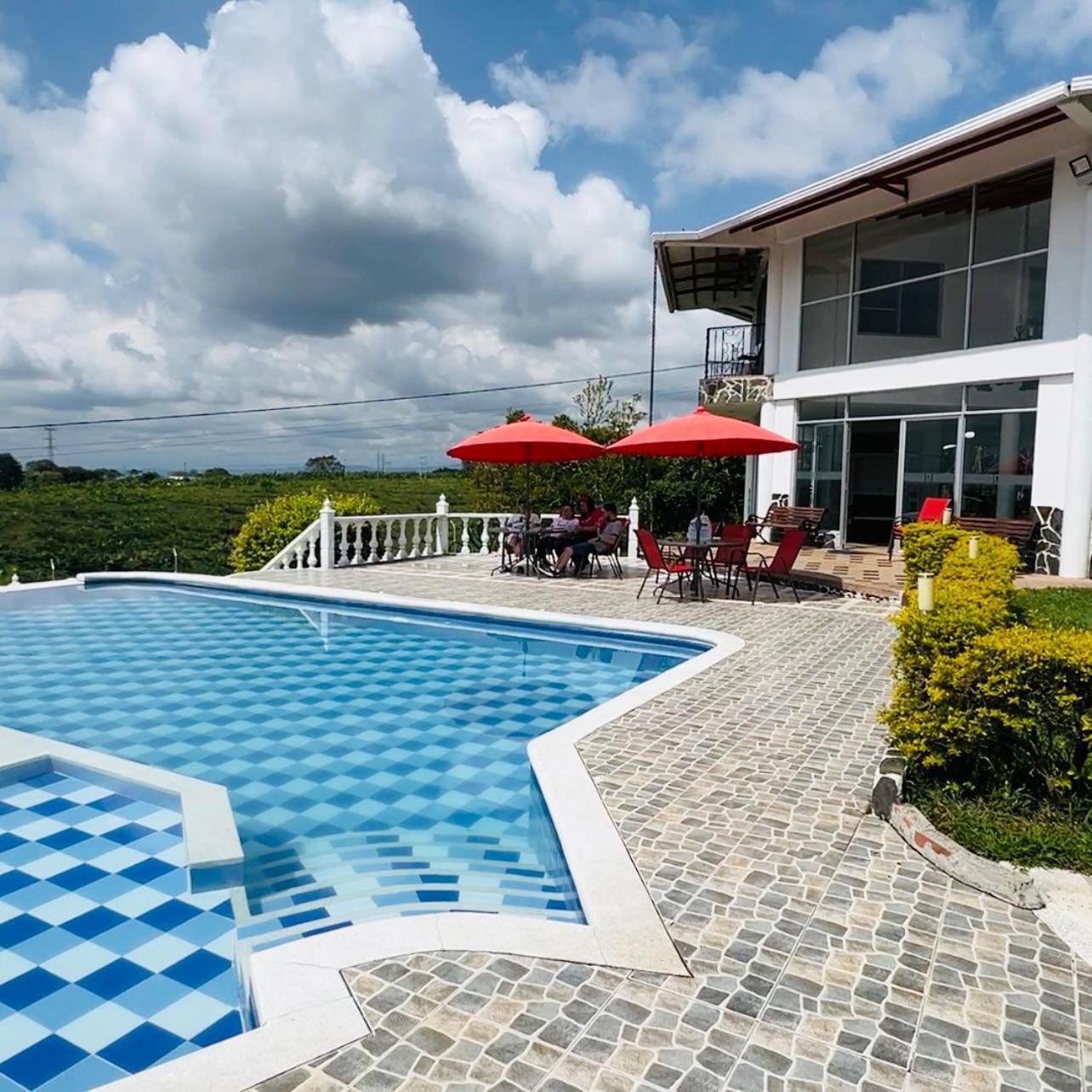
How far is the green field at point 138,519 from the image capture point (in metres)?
28.0

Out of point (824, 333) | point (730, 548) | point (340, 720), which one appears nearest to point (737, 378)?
point (824, 333)

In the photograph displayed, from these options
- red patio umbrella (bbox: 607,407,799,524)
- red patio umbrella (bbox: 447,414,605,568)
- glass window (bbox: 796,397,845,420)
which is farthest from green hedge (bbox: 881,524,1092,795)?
glass window (bbox: 796,397,845,420)

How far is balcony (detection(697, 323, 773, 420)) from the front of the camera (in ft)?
53.5

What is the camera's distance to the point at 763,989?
2615 millimetres

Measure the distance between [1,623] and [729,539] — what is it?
10715 millimetres

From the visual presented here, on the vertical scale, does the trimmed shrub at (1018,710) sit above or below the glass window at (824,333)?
below

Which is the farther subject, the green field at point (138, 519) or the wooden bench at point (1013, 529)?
the green field at point (138, 519)

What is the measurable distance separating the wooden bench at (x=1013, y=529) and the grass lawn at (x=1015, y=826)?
932 centimetres

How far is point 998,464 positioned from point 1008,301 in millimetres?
2701

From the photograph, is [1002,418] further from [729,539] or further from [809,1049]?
[809,1049]

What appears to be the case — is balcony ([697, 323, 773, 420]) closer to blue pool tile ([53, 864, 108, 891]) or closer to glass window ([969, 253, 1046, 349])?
glass window ([969, 253, 1046, 349])

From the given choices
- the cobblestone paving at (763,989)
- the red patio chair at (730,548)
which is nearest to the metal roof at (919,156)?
the red patio chair at (730,548)

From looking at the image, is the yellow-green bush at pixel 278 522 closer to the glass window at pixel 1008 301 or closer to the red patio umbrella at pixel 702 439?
the red patio umbrella at pixel 702 439

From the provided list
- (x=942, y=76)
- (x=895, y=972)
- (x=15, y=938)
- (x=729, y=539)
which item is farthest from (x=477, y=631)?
(x=942, y=76)
